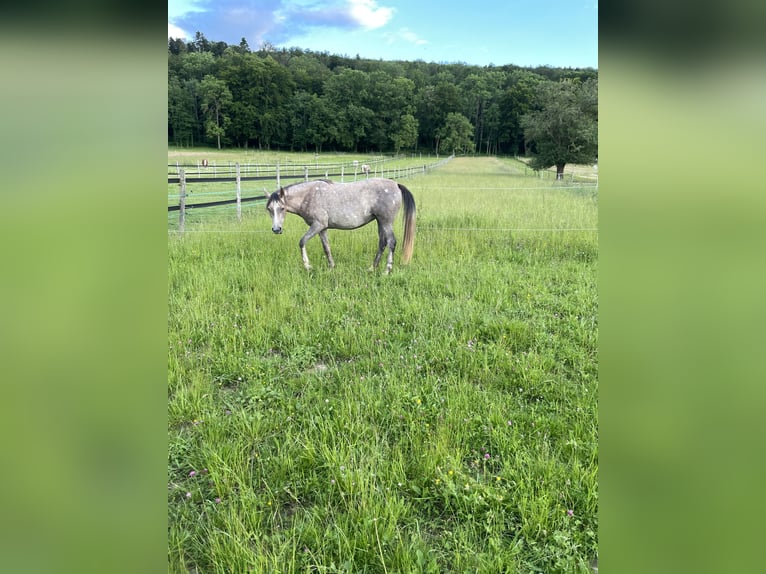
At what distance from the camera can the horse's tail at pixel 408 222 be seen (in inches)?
242

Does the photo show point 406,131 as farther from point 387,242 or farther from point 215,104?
point 215,104

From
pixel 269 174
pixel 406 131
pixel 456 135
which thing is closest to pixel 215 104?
pixel 269 174

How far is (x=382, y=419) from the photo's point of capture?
2.71m

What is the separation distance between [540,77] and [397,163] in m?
Answer: 3.12

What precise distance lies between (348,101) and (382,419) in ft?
24.9

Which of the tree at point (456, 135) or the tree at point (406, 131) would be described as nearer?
the tree at point (456, 135)

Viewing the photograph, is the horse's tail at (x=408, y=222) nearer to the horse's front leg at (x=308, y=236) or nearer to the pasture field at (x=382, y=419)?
the pasture field at (x=382, y=419)

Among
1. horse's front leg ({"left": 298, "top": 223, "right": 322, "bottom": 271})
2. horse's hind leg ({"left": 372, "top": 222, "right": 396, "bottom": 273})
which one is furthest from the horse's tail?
horse's front leg ({"left": 298, "top": 223, "right": 322, "bottom": 271})

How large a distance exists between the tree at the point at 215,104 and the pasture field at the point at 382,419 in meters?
4.38

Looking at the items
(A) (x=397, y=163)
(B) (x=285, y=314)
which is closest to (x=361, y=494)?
(B) (x=285, y=314)

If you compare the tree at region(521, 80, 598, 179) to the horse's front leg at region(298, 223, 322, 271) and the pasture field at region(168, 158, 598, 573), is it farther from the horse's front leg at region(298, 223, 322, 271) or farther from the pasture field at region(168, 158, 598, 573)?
the horse's front leg at region(298, 223, 322, 271)

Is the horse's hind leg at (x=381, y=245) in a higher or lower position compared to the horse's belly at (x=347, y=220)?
lower

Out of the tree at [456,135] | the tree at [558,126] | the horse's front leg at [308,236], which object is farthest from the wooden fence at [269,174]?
the horse's front leg at [308,236]
